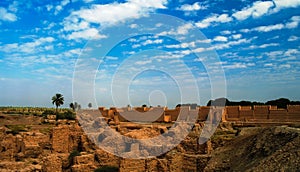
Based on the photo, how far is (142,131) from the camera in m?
13.3

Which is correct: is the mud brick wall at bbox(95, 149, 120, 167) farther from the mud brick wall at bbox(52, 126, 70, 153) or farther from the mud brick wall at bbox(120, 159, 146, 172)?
the mud brick wall at bbox(52, 126, 70, 153)

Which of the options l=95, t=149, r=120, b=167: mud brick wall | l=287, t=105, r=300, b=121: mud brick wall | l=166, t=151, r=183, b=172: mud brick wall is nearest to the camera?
l=166, t=151, r=183, b=172: mud brick wall

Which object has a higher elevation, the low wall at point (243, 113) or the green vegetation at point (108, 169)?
the low wall at point (243, 113)

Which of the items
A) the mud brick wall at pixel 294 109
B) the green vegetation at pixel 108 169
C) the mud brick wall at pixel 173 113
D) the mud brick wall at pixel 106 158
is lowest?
the green vegetation at pixel 108 169

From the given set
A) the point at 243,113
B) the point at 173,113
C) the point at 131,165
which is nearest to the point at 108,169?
the point at 131,165

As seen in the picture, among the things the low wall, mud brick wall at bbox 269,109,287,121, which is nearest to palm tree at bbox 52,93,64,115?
the low wall

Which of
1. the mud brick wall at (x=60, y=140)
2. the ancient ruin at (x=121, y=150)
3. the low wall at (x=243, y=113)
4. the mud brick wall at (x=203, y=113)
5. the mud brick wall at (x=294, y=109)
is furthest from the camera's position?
the mud brick wall at (x=203, y=113)

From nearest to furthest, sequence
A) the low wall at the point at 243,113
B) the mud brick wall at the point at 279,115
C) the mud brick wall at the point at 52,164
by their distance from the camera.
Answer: the mud brick wall at the point at 52,164
the low wall at the point at 243,113
the mud brick wall at the point at 279,115

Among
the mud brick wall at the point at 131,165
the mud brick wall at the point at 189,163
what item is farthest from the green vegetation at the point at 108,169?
the mud brick wall at the point at 189,163

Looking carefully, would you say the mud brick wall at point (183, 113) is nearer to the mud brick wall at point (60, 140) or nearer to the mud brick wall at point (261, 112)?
the mud brick wall at point (261, 112)

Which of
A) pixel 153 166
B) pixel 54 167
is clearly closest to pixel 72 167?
pixel 54 167

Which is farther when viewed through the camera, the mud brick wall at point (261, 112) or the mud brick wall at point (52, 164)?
the mud brick wall at point (261, 112)

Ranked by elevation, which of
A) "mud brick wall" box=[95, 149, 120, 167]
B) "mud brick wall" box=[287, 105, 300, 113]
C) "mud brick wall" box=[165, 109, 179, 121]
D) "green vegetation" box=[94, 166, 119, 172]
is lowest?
"green vegetation" box=[94, 166, 119, 172]

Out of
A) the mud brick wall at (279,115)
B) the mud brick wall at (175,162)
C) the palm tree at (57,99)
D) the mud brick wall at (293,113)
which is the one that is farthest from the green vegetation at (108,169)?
the palm tree at (57,99)
